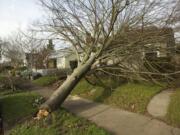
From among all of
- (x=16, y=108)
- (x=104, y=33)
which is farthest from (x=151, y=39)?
(x=16, y=108)

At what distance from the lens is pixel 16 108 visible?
34.8 feet

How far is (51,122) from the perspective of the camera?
27.6 ft

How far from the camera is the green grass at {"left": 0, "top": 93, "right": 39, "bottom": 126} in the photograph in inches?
375

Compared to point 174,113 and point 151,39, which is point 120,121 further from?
point 151,39

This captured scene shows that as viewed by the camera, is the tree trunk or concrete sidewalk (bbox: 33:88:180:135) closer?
concrete sidewalk (bbox: 33:88:180:135)

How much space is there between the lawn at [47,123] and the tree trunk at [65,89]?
397mm

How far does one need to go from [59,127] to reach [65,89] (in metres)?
2.91

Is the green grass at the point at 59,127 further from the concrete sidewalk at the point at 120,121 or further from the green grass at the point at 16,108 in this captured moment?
the green grass at the point at 16,108

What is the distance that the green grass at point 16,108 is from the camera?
954 cm

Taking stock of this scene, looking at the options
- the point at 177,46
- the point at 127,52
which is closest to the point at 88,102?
the point at 127,52

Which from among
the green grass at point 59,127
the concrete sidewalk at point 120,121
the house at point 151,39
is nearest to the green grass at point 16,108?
the green grass at point 59,127

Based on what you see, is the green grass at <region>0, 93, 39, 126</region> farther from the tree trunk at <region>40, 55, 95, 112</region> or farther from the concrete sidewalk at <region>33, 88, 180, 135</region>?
the concrete sidewalk at <region>33, 88, 180, 135</region>

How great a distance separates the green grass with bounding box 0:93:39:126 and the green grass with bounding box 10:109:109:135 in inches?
40.6

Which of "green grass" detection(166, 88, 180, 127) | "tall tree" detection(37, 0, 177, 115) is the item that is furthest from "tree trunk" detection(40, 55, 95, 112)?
"green grass" detection(166, 88, 180, 127)
